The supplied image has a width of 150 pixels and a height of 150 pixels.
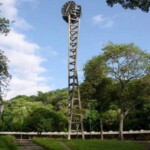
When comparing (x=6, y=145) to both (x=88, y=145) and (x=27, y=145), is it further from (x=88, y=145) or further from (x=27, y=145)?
(x=88, y=145)

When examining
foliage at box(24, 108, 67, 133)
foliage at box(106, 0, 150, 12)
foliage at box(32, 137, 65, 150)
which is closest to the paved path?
foliage at box(32, 137, 65, 150)

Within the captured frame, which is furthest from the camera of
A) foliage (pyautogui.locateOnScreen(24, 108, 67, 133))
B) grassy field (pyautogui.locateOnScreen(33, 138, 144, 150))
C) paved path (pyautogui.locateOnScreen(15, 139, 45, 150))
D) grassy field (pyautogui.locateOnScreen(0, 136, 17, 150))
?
foliage (pyautogui.locateOnScreen(24, 108, 67, 133))

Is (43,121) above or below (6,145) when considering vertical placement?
above

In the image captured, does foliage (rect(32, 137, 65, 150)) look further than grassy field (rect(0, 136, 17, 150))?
Yes

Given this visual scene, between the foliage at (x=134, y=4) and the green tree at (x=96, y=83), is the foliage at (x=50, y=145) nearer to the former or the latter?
the foliage at (x=134, y=4)

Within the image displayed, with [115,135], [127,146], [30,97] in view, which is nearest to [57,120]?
[115,135]

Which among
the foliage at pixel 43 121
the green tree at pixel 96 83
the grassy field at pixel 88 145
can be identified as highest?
the green tree at pixel 96 83

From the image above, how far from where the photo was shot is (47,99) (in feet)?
314

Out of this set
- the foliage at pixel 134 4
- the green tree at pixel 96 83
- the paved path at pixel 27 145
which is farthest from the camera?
the green tree at pixel 96 83

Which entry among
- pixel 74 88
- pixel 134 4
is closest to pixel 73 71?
pixel 74 88

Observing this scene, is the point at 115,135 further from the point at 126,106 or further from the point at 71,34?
the point at 71,34

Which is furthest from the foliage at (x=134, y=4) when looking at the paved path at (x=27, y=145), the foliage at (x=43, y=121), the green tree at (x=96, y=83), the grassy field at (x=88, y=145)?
the foliage at (x=43, y=121)

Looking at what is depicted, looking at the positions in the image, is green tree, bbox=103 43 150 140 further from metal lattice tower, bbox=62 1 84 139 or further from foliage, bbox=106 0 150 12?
foliage, bbox=106 0 150 12

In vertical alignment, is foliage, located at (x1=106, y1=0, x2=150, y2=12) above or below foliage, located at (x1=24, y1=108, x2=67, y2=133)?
above
